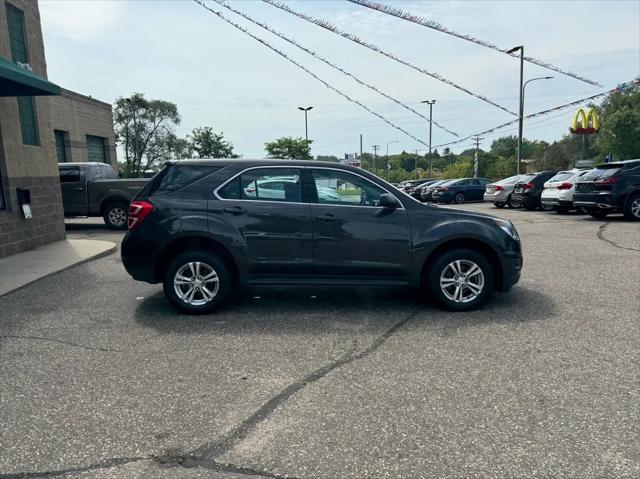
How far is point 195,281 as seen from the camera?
518 centimetres

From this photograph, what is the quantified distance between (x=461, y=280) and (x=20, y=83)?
7.21 meters

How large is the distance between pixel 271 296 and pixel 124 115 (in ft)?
142

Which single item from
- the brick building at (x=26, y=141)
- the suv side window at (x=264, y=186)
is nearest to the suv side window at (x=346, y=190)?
the suv side window at (x=264, y=186)

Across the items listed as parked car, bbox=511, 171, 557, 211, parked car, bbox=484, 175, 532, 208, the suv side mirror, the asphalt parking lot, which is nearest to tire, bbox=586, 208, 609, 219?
parked car, bbox=511, 171, 557, 211

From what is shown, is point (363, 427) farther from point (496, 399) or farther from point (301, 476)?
point (496, 399)

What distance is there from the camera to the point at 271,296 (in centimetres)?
605

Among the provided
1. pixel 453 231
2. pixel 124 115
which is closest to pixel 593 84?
pixel 453 231

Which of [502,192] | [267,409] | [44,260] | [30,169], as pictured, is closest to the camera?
[267,409]

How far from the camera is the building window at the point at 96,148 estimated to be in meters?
28.9

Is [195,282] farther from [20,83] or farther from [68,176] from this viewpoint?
[68,176]

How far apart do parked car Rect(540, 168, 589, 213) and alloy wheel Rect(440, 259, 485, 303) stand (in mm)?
11287

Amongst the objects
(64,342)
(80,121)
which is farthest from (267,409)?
(80,121)

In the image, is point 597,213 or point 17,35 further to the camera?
point 597,213

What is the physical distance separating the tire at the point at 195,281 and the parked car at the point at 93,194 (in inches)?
360
